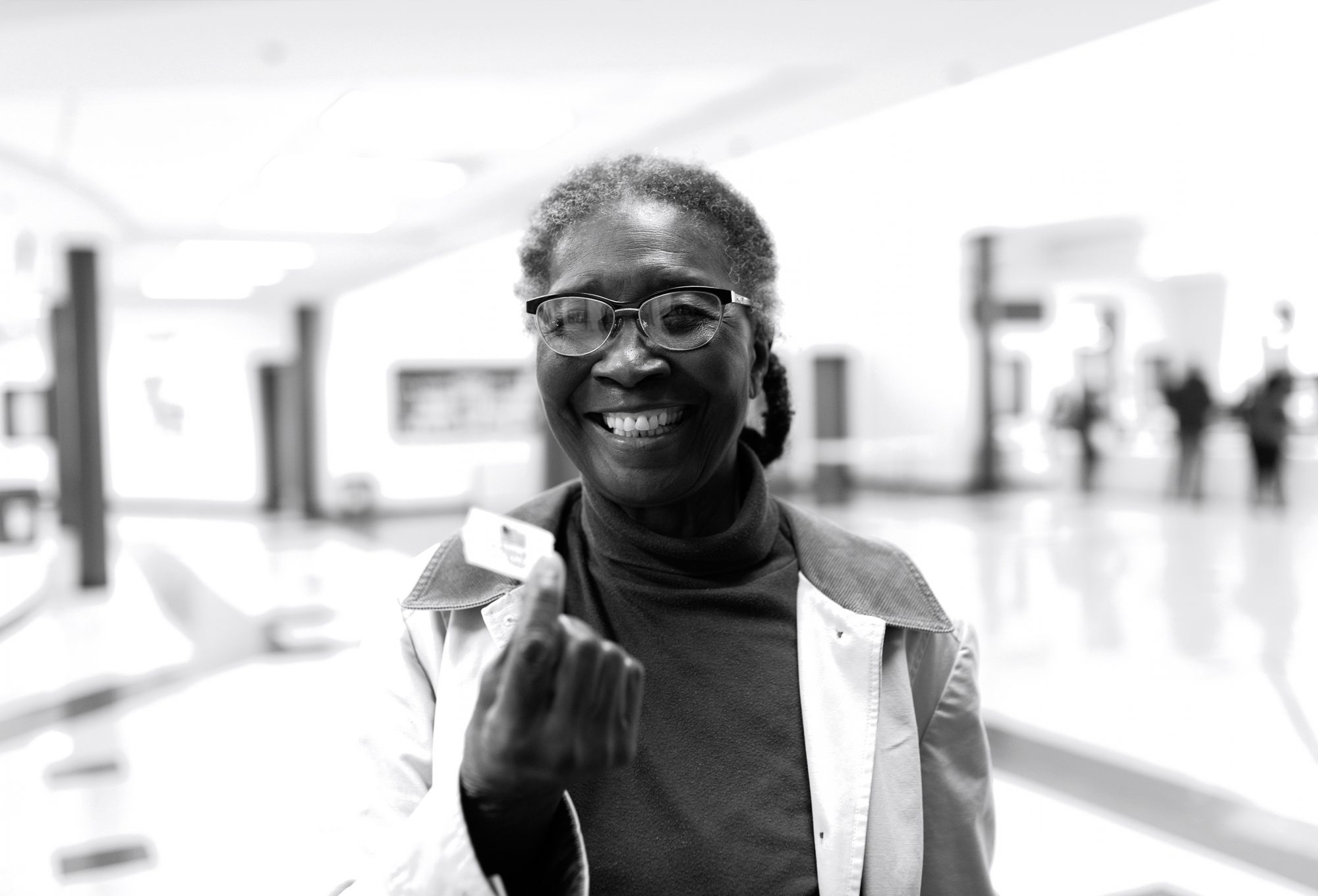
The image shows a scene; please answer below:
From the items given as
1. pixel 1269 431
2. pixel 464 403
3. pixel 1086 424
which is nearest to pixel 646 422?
pixel 1269 431

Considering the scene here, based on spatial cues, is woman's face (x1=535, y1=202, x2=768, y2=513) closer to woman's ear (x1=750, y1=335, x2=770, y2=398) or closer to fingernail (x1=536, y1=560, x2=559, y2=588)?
woman's ear (x1=750, y1=335, x2=770, y2=398)

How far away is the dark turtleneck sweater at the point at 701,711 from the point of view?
1236mm

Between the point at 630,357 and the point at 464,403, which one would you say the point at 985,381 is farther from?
the point at 630,357

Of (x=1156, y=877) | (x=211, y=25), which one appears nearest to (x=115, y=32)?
(x=211, y=25)

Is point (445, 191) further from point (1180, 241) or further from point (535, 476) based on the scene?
point (1180, 241)

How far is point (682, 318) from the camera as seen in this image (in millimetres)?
1288

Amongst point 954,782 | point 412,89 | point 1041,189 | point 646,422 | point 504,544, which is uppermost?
point 1041,189

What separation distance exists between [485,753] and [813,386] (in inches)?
821

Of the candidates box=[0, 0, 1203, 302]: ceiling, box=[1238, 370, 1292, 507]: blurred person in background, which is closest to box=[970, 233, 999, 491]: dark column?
box=[1238, 370, 1292, 507]: blurred person in background

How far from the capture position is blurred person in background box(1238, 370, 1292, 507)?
46.0 ft

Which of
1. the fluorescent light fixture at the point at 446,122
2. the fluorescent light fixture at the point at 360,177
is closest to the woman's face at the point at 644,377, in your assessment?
the fluorescent light fixture at the point at 446,122

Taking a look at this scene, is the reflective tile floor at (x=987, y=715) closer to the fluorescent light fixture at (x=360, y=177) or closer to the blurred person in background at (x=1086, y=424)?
the fluorescent light fixture at (x=360, y=177)

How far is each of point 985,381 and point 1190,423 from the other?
360 centimetres

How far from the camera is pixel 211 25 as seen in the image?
4.84 meters
